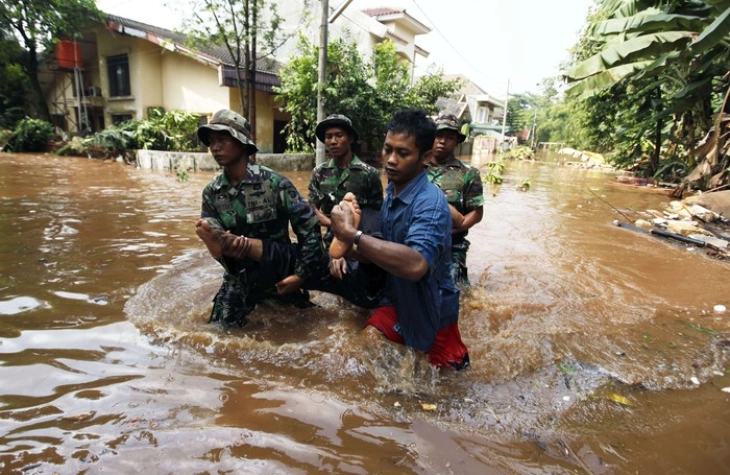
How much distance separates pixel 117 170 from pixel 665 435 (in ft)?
47.9

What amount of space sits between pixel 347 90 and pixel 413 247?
569 inches

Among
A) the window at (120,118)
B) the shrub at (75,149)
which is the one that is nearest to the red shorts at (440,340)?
the shrub at (75,149)

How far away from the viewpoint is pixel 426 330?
8.32 feet

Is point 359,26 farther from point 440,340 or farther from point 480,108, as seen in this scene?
point 480,108

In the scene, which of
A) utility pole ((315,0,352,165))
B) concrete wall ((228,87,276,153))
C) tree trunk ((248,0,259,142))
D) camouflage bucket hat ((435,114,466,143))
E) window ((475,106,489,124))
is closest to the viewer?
camouflage bucket hat ((435,114,466,143))

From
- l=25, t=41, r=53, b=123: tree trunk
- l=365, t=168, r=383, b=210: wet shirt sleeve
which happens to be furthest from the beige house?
l=365, t=168, r=383, b=210: wet shirt sleeve

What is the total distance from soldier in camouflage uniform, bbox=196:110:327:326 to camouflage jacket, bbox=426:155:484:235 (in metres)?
1.54

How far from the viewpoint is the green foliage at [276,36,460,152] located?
14.8 metres

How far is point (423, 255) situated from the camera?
2100 mm

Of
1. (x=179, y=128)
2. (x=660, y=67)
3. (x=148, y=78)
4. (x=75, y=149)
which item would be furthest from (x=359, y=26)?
(x=660, y=67)

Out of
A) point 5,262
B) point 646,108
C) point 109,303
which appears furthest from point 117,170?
point 646,108

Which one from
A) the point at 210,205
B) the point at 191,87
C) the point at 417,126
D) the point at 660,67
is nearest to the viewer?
the point at 417,126

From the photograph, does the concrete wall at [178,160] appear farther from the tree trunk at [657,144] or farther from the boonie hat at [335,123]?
the tree trunk at [657,144]

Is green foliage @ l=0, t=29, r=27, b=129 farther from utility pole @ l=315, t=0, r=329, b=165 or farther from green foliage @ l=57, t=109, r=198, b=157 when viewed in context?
utility pole @ l=315, t=0, r=329, b=165
